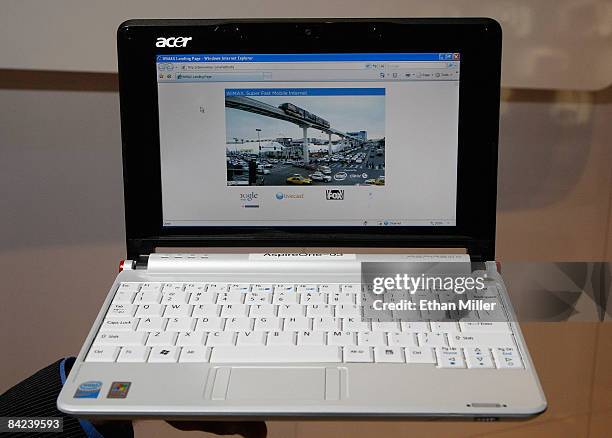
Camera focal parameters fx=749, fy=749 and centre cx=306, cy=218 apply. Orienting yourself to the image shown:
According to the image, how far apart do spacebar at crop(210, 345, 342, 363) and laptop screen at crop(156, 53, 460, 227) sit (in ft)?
0.71

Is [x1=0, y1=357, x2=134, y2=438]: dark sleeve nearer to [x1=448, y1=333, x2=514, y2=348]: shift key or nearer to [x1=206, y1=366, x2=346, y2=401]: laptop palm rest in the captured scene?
[x1=206, y1=366, x2=346, y2=401]: laptop palm rest

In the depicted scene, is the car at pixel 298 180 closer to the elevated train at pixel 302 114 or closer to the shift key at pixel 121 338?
the elevated train at pixel 302 114

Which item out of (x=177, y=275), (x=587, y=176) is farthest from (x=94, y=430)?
(x=587, y=176)

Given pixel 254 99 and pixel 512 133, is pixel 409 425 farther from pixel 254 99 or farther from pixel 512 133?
pixel 254 99

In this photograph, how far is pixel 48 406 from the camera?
0.73 m

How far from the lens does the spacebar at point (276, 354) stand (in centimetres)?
70

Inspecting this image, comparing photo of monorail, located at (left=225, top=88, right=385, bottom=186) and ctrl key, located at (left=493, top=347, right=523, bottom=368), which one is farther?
photo of monorail, located at (left=225, top=88, right=385, bottom=186)

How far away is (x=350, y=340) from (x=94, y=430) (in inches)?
10.2

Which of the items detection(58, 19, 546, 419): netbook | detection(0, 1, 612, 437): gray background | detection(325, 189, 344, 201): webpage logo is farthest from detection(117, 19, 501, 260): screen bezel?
detection(0, 1, 612, 437): gray background

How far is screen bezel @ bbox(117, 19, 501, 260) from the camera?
85 cm
